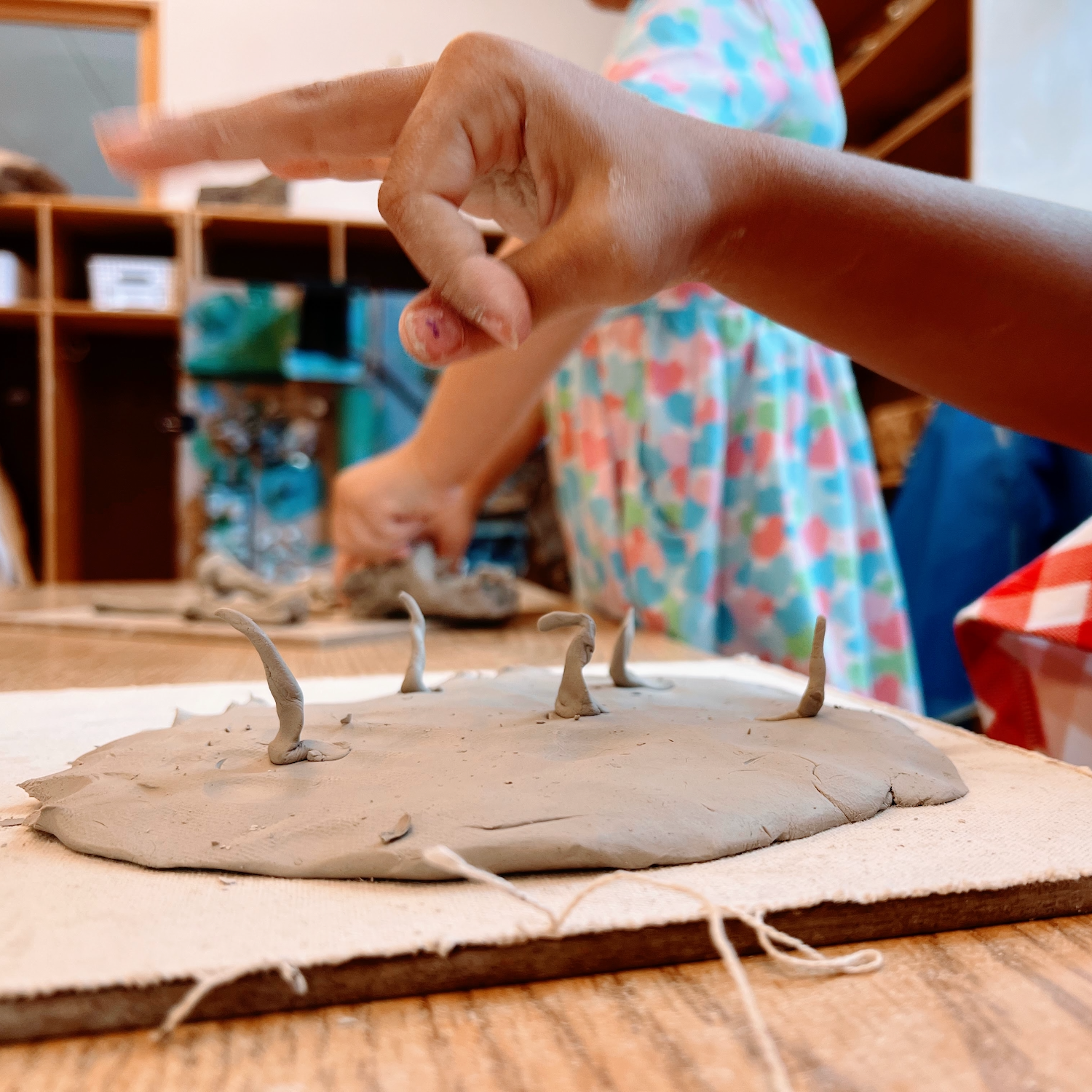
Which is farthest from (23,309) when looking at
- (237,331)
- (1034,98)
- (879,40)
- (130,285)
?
(1034,98)

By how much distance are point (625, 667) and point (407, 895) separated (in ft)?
0.86

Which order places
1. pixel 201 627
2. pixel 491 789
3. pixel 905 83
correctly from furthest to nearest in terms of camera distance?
pixel 905 83
pixel 201 627
pixel 491 789

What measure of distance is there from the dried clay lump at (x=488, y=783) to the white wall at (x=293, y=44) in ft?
9.51

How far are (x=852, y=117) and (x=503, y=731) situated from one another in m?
2.64

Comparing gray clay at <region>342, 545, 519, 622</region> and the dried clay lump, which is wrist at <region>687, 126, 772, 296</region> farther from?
gray clay at <region>342, 545, 519, 622</region>

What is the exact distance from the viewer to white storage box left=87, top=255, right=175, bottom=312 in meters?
2.79

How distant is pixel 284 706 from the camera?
1.19 ft

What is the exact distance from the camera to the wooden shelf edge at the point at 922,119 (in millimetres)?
1940

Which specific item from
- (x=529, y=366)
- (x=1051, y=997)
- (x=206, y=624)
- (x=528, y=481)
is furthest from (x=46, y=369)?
(x=1051, y=997)

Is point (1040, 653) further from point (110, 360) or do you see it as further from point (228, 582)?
point (110, 360)

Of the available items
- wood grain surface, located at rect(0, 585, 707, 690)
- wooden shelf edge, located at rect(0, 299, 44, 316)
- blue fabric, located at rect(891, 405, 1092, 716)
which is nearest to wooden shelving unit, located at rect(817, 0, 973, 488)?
blue fabric, located at rect(891, 405, 1092, 716)

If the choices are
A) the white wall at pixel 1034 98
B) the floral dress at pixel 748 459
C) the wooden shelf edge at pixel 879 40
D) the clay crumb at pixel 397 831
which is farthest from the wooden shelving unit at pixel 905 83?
the clay crumb at pixel 397 831

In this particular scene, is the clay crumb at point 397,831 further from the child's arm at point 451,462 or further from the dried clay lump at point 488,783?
the child's arm at point 451,462

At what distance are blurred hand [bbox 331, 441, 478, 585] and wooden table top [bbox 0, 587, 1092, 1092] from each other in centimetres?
89
